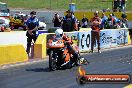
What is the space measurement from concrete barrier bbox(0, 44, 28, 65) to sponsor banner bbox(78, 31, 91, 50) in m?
4.73

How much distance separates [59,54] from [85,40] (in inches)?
290

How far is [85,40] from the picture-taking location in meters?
21.1

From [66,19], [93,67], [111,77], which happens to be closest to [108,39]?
[66,19]

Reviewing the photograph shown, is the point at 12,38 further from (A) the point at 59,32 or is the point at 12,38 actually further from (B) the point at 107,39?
(B) the point at 107,39

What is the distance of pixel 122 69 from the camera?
1409 centimetres

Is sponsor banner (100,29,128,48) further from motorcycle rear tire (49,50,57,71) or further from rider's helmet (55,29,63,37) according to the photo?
motorcycle rear tire (49,50,57,71)

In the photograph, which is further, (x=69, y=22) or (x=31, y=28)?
→ (x=69, y=22)

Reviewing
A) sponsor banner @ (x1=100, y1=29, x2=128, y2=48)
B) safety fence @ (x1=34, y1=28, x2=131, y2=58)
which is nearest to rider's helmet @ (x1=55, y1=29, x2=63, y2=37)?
safety fence @ (x1=34, y1=28, x2=131, y2=58)

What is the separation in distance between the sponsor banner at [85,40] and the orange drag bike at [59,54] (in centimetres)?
636

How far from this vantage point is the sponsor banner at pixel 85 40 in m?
20.7

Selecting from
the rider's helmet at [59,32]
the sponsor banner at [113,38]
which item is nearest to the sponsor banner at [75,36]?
the sponsor banner at [113,38]

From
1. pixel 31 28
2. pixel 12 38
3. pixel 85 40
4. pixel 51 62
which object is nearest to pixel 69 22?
pixel 85 40

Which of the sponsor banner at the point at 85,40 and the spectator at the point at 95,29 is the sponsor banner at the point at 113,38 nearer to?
the sponsor banner at the point at 85,40

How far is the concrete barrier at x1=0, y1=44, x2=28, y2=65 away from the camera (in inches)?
603
